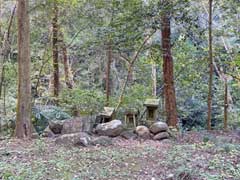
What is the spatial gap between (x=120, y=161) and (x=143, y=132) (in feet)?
7.29

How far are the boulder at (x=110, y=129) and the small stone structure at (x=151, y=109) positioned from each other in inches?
38.6

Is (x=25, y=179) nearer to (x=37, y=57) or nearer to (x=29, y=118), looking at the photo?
(x=29, y=118)

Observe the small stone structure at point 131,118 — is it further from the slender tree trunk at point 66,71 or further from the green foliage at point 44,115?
the slender tree trunk at point 66,71

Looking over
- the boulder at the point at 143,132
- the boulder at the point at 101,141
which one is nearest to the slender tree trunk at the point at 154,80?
the boulder at the point at 143,132

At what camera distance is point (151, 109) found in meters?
7.93

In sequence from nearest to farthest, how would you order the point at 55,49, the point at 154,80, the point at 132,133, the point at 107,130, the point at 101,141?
the point at 101,141 → the point at 107,130 → the point at 132,133 → the point at 55,49 → the point at 154,80

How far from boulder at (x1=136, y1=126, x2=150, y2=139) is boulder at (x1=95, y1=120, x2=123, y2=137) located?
361 mm

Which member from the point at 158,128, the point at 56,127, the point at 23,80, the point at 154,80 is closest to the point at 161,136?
the point at 158,128

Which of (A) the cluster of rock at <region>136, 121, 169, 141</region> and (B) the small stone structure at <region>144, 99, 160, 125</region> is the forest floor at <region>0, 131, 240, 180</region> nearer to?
(A) the cluster of rock at <region>136, 121, 169, 141</region>

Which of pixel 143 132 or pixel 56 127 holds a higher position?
pixel 56 127

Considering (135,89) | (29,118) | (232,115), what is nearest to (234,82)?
(232,115)

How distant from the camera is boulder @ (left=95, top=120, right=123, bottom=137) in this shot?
22.8 ft

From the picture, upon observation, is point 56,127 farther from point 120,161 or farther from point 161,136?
point 120,161

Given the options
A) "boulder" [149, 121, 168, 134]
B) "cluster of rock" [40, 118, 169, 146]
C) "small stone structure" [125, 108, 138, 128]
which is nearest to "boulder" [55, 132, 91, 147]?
"cluster of rock" [40, 118, 169, 146]
